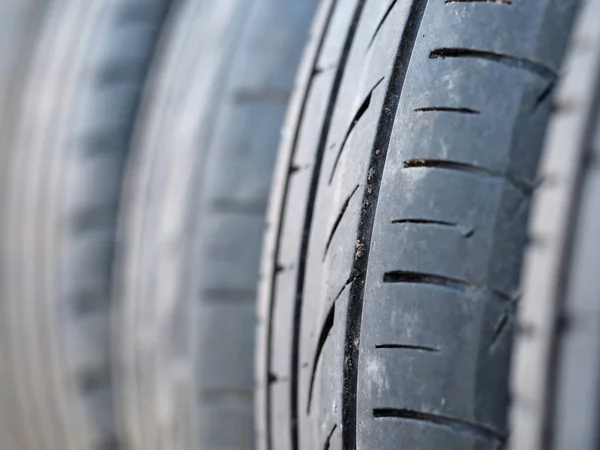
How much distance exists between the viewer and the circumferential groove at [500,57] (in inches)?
27.9

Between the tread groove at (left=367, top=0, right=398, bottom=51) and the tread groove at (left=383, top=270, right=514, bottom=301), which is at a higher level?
the tread groove at (left=367, top=0, right=398, bottom=51)

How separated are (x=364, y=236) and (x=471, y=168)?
114mm

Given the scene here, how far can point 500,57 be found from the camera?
0.73 metres

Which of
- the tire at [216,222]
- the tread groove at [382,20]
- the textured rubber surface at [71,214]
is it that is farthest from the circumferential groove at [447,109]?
the textured rubber surface at [71,214]

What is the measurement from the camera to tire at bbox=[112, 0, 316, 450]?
4.13 ft

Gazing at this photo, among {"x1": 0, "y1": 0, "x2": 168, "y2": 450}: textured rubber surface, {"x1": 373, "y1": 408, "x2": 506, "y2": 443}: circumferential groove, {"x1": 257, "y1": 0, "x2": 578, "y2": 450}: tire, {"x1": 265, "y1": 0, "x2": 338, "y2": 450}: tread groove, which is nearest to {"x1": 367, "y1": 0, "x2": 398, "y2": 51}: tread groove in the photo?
{"x1": 257, "y1": 0, "x2": 578, "y2": 450}: tire

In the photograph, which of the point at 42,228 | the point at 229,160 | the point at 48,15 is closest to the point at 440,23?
the point at 229,160

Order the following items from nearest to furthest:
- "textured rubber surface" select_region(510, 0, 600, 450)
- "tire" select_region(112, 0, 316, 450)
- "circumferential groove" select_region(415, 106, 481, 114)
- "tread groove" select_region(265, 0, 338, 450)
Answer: "textured rubber surface" select_region(510, 0, 600, 450) → "circumferential groove" select_region(415, 106, 481, 114) → "tread groove" select_region(265, 0, 338, 450) → "tire" select_region(112, 0, 316, 450)

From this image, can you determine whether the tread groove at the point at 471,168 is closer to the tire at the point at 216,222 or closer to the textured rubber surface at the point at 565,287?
the textured rubber surface at the point at 565,287

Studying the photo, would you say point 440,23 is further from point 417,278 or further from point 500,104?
point 417,278

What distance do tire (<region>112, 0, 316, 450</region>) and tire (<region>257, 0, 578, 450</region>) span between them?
392mm

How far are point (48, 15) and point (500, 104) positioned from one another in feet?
5.04

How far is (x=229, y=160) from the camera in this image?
1.27m

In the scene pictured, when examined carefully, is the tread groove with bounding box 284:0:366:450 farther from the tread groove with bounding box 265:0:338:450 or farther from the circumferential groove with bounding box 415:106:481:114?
the circumferential groove with bounding box 415:106:481:114
